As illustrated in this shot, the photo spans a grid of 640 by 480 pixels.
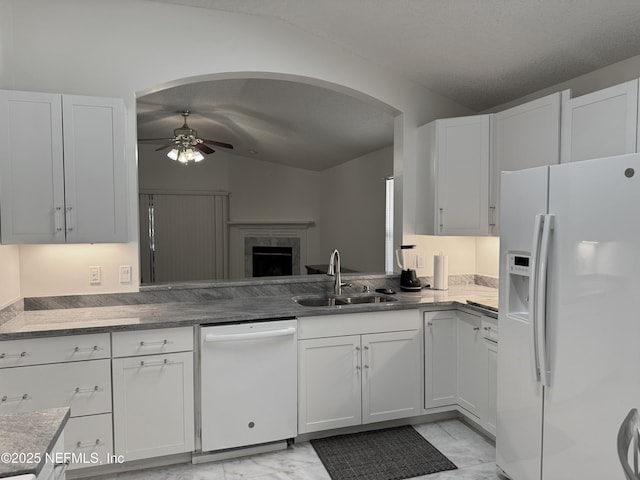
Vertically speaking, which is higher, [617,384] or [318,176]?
[318,176]

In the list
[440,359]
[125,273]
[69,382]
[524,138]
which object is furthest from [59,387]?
[524,138]

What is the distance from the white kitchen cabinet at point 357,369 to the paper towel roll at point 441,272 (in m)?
0.58

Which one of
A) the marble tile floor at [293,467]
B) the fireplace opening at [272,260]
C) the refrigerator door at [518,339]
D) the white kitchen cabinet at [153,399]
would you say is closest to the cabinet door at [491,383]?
the marble tile floor at [293,467]

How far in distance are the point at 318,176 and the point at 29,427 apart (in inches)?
270

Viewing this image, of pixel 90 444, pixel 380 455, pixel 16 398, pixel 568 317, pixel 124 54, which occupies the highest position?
pixel 124 54

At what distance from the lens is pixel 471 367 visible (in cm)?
281

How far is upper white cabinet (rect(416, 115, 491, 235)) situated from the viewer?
3.02m

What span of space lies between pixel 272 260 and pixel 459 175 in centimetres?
524

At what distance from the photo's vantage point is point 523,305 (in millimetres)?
2227

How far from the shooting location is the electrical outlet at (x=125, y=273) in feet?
9.04

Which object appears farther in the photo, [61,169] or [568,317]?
[61,169]

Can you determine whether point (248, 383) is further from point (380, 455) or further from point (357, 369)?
point (380, 455)

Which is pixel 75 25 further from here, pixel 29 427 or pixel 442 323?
→ pixel 442 323

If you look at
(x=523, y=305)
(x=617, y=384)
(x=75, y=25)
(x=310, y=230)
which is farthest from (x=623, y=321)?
(x=310, y=230)
